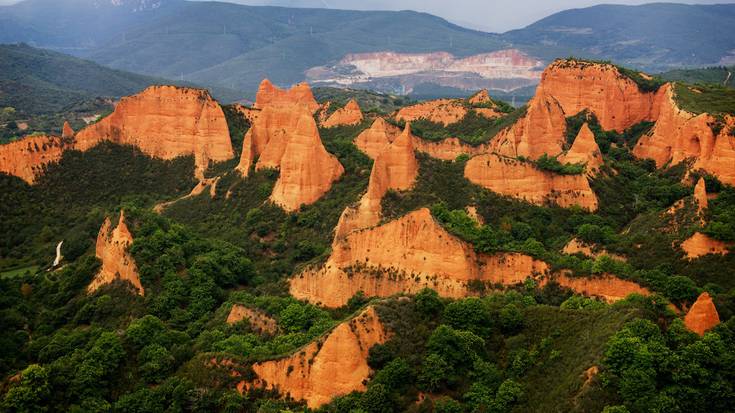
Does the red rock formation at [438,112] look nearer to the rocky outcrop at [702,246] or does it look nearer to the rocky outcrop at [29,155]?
the rocky outcrop at [29,155]

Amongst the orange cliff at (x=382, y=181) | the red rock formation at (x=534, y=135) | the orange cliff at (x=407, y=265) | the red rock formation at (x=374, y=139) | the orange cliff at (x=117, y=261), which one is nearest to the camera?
the orange cliff at (x=407, y=265)

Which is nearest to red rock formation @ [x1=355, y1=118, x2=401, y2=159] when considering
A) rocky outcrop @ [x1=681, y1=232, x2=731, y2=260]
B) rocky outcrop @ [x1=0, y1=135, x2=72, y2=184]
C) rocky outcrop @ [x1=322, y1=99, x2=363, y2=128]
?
rocky outcrop @ [x1=322, y1=99, x2=363, y2=128]

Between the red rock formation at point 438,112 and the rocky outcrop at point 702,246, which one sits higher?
the red rock formation at point 438,112

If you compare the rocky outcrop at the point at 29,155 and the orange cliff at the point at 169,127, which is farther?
the orange cliff at the point at 169,127

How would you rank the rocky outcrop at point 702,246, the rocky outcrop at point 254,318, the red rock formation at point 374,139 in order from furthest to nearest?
the red rock formation at point 374,139 < the rocky outcrop at point 702,246 < the rocky outcrop at point 254,318

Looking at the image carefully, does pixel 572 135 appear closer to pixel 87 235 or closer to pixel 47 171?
pixel 87 235

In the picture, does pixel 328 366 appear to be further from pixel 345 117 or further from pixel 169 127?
pixel 345 117

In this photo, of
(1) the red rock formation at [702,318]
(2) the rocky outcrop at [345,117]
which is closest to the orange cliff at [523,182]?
(1) the red rock formation at [702,318]

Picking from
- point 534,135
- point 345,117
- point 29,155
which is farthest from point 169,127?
point 534,135
